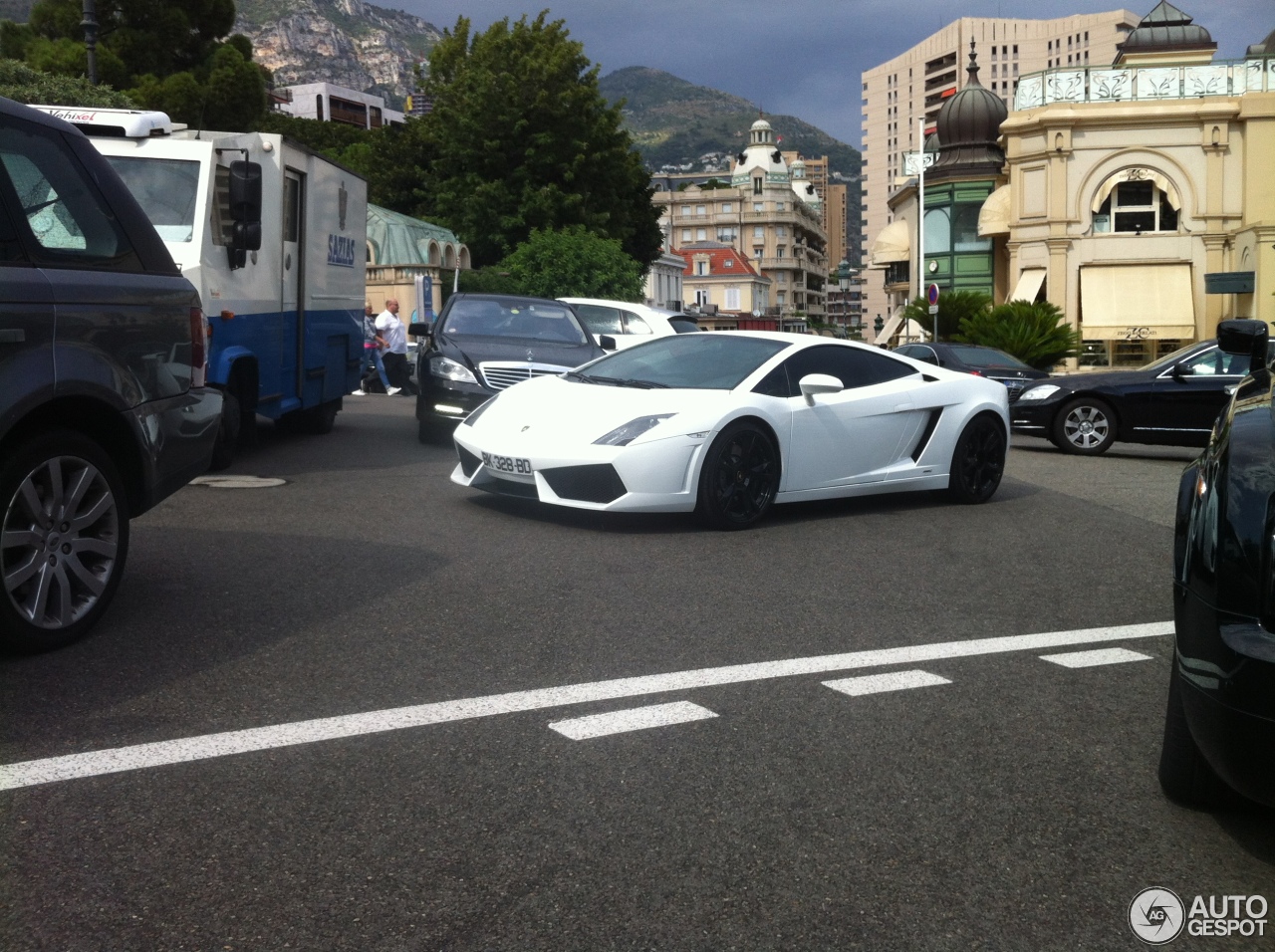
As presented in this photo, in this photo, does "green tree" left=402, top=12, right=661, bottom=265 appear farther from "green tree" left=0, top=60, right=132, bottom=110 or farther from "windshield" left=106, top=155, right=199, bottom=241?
"windshield" left=106, top=155, right=199, bottom=241

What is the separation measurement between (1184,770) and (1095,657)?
1.87m

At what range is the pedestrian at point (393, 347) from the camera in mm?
25406

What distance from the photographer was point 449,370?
46.4ft

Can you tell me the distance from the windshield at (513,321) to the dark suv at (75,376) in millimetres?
9039

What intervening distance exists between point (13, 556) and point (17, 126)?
1594 millimetres

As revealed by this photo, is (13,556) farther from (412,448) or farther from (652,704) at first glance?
(412,448)

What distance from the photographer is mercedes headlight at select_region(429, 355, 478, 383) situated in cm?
1401

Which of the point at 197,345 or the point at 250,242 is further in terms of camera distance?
the point at 250,242

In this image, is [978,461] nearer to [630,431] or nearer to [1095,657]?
[630,431]

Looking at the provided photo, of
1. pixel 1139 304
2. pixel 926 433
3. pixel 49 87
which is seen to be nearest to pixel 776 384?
pixel 926 433

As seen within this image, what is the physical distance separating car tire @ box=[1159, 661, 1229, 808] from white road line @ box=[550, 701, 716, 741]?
56.1 inches

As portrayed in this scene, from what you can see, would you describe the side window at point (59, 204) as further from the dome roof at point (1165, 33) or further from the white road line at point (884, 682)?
the dome roof at point (1165, 33)

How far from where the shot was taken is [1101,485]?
12.8m

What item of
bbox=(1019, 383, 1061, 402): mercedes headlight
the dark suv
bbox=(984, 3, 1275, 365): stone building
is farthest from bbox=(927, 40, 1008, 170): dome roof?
the dark suv
